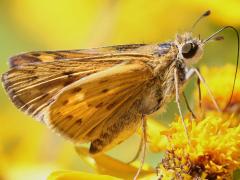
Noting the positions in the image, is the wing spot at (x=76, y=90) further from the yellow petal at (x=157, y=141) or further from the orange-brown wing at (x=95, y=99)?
the yellow petal at (x=157, y=141)

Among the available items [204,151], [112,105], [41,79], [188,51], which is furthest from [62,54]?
[204,151]

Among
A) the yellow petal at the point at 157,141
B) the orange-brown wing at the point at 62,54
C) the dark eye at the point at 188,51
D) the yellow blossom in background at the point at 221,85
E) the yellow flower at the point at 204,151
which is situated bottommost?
the yellow flower at the point at 204,151

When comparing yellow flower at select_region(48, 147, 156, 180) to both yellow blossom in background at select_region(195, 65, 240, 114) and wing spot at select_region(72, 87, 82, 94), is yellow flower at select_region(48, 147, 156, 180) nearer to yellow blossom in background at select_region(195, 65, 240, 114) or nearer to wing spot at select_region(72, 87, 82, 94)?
wing spot at select_region(72, 87, 82, 94)

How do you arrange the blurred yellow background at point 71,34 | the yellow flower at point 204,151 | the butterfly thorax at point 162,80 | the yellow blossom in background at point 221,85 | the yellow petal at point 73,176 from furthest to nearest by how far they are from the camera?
the blurred yellow background at point 71,34, the yellow blossom in background at point 221,85, the butterfly thorax at point 162,80, the yellow flower at point 204,151, the yellow petal at point 73,176

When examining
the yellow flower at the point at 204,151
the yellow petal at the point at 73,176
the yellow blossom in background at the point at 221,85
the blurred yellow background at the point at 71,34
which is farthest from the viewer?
the blurred yellow background at the point at 71,34

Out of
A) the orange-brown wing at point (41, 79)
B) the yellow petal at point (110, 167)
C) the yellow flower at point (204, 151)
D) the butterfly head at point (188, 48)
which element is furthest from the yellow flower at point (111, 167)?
the butterfly head at point (188, 48)

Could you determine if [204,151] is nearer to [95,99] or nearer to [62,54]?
[95,99]

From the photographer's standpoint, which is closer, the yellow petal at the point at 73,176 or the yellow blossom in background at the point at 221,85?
the yellow petal at the point at 73,176
